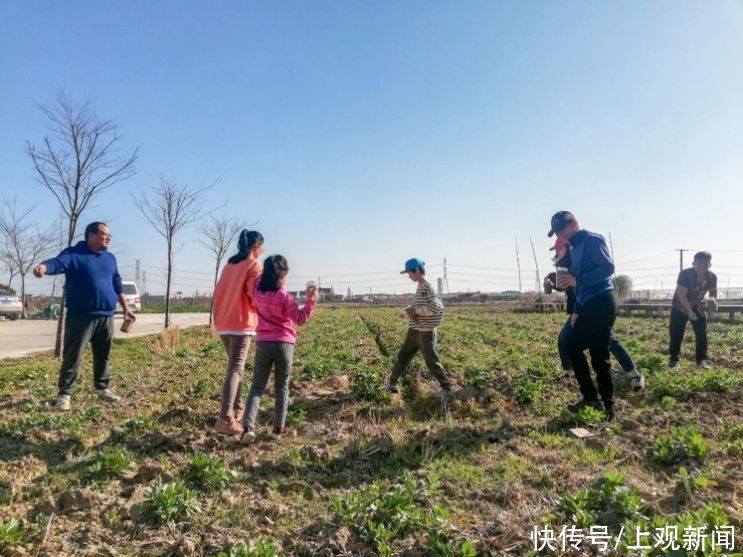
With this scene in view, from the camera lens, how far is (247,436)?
421 cm

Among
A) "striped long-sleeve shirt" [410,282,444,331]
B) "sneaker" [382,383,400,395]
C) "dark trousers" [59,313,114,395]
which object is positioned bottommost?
"sneaker" [382,383,400,395]

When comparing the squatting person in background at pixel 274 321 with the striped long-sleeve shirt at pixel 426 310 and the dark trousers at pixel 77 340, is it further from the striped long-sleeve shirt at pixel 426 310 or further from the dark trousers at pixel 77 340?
the dark trousers at pixel 77 340

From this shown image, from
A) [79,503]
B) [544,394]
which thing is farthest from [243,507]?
[544,394]

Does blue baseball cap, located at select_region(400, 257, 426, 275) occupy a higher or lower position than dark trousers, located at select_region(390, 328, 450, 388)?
higher

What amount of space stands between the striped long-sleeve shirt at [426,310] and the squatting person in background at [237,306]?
6.89 feet

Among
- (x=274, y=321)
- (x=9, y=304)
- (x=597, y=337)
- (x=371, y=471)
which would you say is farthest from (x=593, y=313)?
(x=9, y=304)

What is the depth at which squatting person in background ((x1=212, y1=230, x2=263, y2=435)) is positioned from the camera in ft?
14.6

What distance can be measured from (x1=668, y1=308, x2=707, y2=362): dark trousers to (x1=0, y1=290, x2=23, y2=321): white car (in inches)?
1081

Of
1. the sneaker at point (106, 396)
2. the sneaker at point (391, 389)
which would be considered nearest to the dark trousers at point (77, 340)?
the sneaker at point (106, 396)

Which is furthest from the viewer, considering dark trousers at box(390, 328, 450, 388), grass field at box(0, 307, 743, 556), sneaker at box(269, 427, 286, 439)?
dark trousers at box(390, 328, 450, 388)

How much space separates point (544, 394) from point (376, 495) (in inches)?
137

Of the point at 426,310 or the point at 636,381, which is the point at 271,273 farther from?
the point at 636,381

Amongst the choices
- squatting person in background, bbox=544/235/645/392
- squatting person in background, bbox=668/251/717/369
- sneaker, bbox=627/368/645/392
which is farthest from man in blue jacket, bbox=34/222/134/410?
squatting person in background, bbox=668/251/717/369

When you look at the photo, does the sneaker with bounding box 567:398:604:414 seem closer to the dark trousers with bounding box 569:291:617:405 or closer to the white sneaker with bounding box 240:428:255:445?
the dark trousers with bounding box 569:291:617:405
